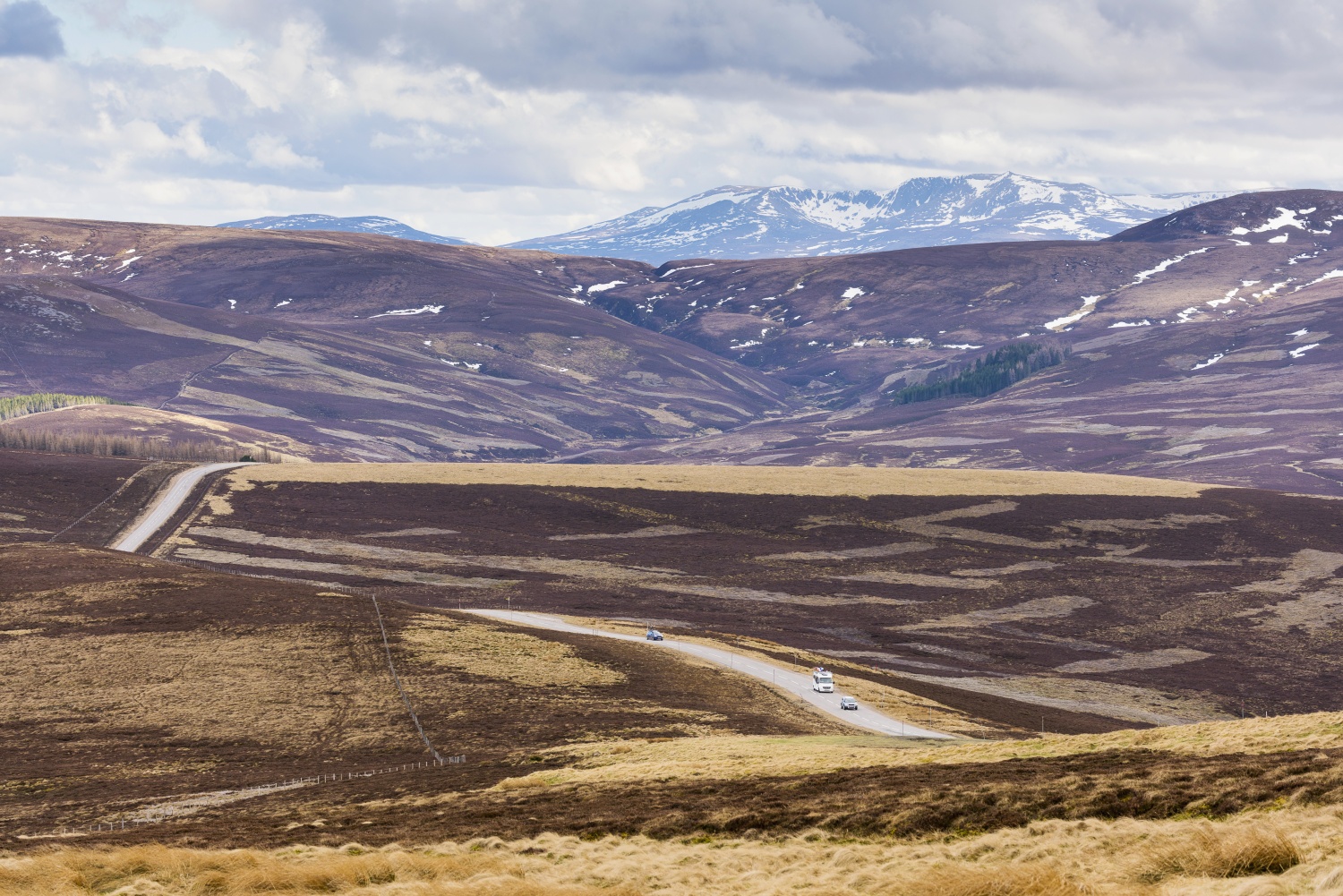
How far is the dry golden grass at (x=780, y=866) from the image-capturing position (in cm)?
2069

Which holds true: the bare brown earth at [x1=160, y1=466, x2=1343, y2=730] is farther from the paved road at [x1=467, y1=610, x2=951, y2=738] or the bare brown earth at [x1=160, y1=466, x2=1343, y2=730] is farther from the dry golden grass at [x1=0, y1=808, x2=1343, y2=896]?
the dry golden grass at [x1=0, y1=808, x2=1343, y2=896]

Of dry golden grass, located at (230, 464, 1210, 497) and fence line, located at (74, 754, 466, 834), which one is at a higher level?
dry golden grass, located at (230, 464, 1210, 497)

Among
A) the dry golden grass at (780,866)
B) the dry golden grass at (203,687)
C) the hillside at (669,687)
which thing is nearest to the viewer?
the dry golden grass at (780,866)

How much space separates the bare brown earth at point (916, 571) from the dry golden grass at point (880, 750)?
1035 inches

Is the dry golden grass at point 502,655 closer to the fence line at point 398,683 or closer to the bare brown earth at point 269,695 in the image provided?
the bare brown earth at point 269,695

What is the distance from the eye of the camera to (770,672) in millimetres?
76000

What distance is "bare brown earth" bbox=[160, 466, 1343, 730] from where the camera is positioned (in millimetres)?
90125

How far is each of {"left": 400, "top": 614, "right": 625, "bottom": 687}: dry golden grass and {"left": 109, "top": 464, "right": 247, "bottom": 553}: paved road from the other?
2193 inches

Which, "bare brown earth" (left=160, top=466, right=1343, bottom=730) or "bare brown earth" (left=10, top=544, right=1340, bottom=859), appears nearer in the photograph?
"bare brown earth" (left=10, top=544, right=1340, bottom=859)

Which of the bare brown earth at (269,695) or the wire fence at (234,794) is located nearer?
the wire fence at (234,794)

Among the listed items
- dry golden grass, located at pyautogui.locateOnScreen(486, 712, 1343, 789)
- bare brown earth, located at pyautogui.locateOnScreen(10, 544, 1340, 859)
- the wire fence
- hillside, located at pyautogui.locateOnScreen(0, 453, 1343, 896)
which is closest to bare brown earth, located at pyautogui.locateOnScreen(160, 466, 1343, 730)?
hillside, located at pyautogui.locateOnScreen(0, 453, 1343, 896)

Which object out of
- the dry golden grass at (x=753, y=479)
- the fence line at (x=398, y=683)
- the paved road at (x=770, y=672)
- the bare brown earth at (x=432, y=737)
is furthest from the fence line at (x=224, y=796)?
the dry golden grass at (x=753, y=479)

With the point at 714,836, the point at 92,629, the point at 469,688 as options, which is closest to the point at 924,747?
the point at 714,836

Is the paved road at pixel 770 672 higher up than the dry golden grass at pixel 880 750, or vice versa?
the dry golden grass at pixel 880 750
